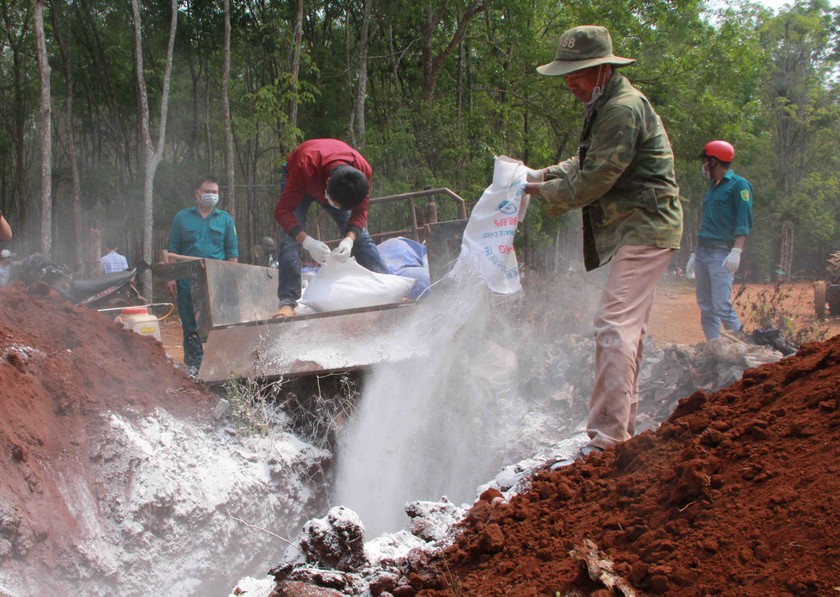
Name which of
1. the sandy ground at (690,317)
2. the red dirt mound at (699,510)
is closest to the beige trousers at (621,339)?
the red dirt mound at (699,510)

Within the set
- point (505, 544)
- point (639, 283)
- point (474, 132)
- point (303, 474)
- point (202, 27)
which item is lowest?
point (303, 474)

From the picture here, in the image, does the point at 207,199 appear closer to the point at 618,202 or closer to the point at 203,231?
the point at 203,231

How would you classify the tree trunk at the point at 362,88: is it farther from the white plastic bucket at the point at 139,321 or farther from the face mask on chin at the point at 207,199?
the white plastic bucket at the point at 139,321

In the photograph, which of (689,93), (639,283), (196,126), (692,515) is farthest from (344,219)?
(196,126)

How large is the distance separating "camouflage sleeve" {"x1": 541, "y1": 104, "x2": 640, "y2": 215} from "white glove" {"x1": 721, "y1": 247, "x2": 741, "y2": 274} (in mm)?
3081

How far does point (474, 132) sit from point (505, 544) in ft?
40.8

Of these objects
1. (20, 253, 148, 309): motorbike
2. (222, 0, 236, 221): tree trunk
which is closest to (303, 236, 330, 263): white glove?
(20, 253, 148, 309): motorbike

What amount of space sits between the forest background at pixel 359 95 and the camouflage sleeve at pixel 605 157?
9295mm

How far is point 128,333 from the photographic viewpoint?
5031 millimetres

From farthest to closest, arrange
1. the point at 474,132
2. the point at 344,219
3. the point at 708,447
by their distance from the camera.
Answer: the point at 474,132, the point at 344,219, the point at 708,447

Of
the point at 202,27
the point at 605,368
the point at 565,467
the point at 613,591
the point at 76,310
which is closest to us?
the point at 613,591

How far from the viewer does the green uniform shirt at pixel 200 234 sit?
6.43 m

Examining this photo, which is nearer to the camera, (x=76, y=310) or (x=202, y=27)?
(x=76, y=310)

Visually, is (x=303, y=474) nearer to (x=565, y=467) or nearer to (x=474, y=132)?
(x=565, y=467)
